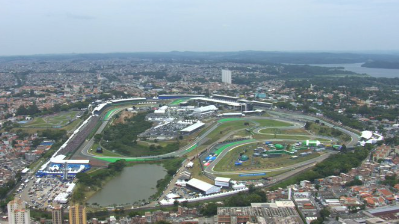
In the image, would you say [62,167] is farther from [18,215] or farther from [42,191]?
[18,215]

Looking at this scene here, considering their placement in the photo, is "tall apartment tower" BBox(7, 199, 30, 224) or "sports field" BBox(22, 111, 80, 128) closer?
"tall apartment tower" BBox(7, 199, 30, 224)

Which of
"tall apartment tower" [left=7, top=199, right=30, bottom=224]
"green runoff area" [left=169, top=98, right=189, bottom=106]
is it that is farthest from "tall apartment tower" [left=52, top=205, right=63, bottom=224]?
"green runoff area" [left=169, top=98, right=189, bottom=106]

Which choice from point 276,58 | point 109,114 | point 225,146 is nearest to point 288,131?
point 225,146

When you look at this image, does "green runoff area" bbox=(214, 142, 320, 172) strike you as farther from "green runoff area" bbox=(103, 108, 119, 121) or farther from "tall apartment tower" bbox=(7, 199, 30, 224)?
"green runoff area" bbox=(103, 108, 119, 121)

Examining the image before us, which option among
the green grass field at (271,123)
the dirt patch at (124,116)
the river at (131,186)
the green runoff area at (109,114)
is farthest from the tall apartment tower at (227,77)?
the river at (131,186)

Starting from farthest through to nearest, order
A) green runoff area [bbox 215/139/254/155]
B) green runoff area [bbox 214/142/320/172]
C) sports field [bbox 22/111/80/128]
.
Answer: sports field [bbox 22/111/80/128] < green runoff area [bbox 215/139/254/155] < green runoff area [bbox 214/142/320/172]

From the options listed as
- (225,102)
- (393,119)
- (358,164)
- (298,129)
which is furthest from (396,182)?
(225,102)
